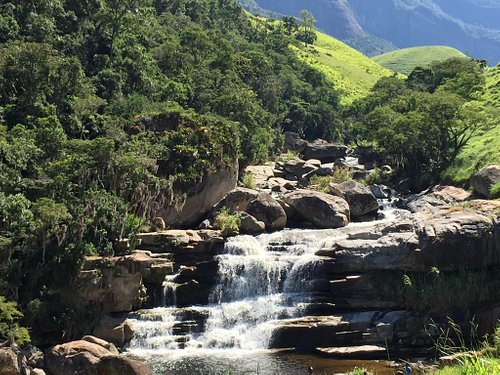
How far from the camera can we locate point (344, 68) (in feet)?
502

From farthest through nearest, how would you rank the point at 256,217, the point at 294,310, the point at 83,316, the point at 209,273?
the point at 256,217, the point at 209,273, the point at 294,310, the point at 83,316

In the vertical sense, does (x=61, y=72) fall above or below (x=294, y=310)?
above

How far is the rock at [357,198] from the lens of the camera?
48219mm

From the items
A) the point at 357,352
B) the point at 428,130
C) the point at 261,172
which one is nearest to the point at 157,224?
the point at 357,352

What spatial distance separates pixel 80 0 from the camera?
63.3 metres

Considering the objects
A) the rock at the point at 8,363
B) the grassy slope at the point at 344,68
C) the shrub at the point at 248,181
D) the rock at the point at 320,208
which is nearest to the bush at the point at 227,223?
the rock at the point at 320,208

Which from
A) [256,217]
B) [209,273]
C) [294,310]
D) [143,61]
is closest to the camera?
[294,310]

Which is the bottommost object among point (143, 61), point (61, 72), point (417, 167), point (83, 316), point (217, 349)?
point (217, 349)

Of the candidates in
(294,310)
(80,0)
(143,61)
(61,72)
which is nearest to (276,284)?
(294,310)

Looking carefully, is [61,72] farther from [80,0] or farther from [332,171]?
[332,171]

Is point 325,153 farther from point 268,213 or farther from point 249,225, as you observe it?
point 249,225

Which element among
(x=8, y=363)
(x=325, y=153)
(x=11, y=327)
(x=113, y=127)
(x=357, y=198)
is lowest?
(x=8, y=363)

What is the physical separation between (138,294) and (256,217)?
13.0m

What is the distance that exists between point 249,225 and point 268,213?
9.38ft
